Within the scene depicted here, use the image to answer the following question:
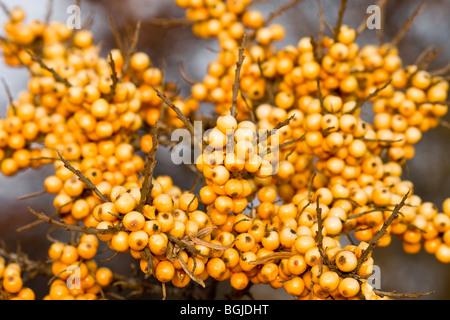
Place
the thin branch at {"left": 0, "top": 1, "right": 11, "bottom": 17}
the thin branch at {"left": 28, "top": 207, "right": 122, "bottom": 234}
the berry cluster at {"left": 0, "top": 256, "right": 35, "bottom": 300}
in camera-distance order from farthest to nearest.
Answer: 1. the thin branch at {"left": 0, "top": 1, "right": 11, "bottom": 17}
2. the berry cluster at {"left": 0, "top": 256, "right": 35, "bottom": 300}
3. the thin branch at {"left": 28, "top": 207, "right": 122, "bottom": 234}

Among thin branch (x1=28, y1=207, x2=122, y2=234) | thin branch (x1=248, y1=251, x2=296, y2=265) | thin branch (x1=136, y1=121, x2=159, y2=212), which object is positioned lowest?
thin branch (x1=248, y1=251, x2=296, y2=265)

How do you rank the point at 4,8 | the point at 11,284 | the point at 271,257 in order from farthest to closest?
the point at 4,8, the point at 11,284, the point at 271,257

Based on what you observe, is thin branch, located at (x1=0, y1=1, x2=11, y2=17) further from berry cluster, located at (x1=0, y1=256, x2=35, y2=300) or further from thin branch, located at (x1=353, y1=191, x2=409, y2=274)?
thin branch, located at (x1=353, y1=191, x2=409, y2=274)

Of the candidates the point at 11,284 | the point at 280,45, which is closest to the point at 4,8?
the point at 11,284

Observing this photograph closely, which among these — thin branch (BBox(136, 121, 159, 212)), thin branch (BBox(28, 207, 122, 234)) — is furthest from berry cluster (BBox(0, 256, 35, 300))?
thin branch (BBox(136, 121, 159, 212))

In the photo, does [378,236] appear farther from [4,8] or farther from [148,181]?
[4,8]

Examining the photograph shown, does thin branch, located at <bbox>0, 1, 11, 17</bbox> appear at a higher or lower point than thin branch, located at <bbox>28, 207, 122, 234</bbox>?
higher

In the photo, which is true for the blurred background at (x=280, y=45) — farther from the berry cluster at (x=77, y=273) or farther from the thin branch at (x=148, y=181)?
the thin branch at (x=148, y=181)

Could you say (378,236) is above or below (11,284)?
above

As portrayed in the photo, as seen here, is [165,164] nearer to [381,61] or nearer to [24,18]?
[24,18]
